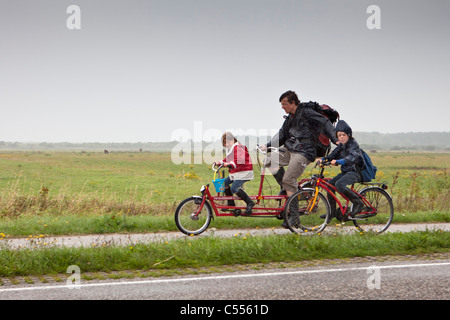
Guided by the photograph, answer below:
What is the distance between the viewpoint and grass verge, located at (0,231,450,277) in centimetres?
694

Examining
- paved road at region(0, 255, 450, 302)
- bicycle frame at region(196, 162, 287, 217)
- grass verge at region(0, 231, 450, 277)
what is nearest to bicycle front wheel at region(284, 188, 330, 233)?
bicycle frame at region(196, 162, 287, 217)

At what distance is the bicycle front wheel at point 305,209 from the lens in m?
9.22

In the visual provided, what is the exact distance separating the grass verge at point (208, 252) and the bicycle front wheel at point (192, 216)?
121 cm

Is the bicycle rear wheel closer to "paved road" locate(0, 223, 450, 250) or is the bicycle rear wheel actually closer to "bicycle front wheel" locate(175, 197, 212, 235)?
"paved road" locate(0, 223, 450, 250)

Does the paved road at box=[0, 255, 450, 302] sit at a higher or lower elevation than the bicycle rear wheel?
lower

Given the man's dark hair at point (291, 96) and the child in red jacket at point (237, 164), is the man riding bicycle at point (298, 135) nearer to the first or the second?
the man's dark hair at point (291, 96)

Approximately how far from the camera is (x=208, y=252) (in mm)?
7438

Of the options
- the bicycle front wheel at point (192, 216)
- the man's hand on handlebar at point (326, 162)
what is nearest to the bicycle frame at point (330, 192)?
the man's hand on handlebar at point (326, 162)

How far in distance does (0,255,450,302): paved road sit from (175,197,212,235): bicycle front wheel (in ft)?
10.0

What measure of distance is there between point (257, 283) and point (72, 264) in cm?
294

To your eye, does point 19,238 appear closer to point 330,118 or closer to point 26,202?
point 26,202

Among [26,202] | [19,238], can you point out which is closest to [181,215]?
[19,238]

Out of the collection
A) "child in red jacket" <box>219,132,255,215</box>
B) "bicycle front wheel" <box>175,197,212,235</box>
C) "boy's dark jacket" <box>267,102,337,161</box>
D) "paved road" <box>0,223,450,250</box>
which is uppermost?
"boy's dark jacket" <box>267,102,337,161</box>

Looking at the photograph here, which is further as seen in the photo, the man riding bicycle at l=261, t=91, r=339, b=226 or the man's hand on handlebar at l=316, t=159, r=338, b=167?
the man riding bicycle at l=261, t=91, r=339, b=226
